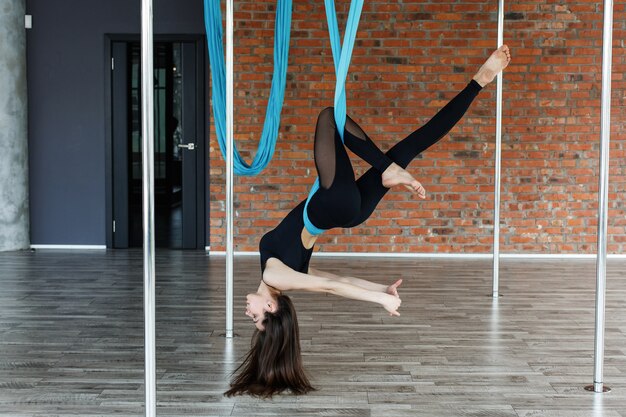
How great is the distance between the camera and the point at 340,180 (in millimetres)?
4008

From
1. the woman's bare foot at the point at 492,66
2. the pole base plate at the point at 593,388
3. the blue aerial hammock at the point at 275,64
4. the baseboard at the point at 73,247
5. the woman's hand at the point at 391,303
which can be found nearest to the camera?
the woman's hand at the point at 391,303

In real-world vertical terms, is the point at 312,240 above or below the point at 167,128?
below

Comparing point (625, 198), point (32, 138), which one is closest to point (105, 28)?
point (32, 138)

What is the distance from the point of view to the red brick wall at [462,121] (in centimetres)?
794

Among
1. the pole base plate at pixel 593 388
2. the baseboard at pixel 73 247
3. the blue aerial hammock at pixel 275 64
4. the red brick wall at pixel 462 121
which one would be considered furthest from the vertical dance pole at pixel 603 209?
the baseboard at pixel 73 247

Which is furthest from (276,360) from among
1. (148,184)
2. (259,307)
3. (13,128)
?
(13,128)

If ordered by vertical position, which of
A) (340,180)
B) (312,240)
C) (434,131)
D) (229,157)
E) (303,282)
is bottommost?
(303,282)

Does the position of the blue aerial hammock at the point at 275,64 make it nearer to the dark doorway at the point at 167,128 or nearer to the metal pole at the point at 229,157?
the metal pole at the point at 229,157

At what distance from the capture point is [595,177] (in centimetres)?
803

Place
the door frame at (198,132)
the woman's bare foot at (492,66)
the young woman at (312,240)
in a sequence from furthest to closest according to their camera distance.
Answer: the door frame at (198,132)
the woman's bare foot at (492,66)
the young woman at (312,240)

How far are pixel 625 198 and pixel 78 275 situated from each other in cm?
529

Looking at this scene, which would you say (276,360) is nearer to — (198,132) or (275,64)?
(275,64)

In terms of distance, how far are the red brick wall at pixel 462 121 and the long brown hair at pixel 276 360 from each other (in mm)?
4204

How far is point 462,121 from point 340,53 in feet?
13.9
